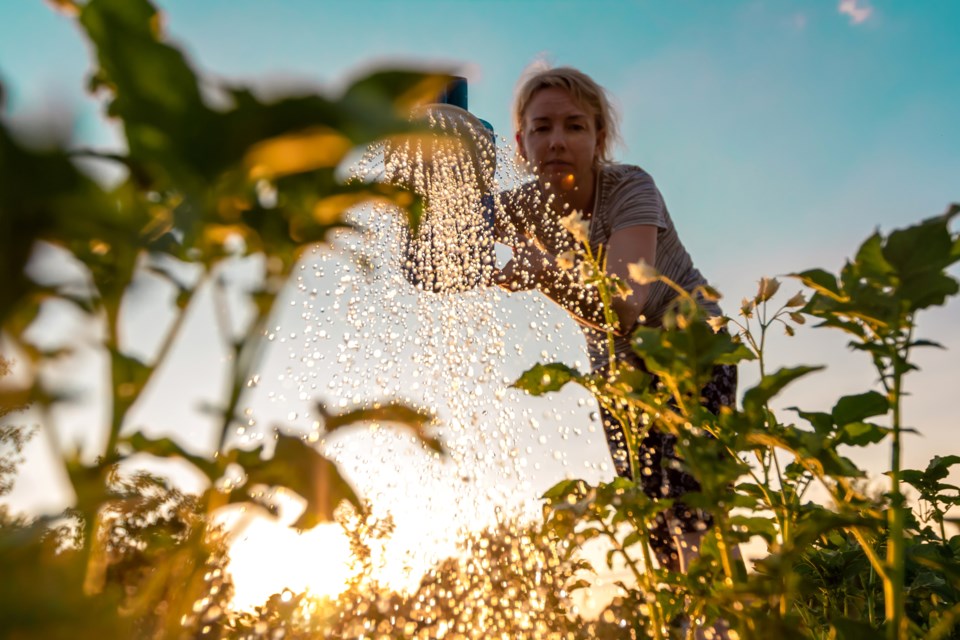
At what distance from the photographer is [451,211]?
368cm

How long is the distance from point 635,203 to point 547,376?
2224 mm

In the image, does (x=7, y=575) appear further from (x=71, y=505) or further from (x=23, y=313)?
(x=23, y=313)

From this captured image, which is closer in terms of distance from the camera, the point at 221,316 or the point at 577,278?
the point at 221,316

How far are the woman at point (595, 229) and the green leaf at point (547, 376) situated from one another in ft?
5.75

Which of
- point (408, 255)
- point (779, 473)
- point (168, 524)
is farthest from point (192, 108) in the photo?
point (408, 255)

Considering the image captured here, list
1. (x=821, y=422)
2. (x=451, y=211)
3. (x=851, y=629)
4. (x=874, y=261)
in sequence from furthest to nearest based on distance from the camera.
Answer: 1. (x=451, y=211)
2. (x=821, y=422)
3. (x=874, y=261)
4. (x=851, y=629)

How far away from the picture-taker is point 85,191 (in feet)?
1.35

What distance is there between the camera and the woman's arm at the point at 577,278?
297 cm

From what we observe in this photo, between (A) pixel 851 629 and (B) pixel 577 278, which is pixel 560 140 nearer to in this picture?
(B) pixel 577 278

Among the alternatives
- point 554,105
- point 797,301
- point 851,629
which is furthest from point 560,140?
point 851,629

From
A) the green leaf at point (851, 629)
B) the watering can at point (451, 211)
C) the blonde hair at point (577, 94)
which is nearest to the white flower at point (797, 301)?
Answer: the green leaf at point (851, 629)

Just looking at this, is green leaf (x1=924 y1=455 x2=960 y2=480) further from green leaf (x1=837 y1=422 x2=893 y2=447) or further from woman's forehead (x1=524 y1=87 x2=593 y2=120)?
woman's forehead (x1=524 y1=87 x2=593 y2=120)

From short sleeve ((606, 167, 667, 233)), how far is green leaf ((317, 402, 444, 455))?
Answer: 2.61 meters

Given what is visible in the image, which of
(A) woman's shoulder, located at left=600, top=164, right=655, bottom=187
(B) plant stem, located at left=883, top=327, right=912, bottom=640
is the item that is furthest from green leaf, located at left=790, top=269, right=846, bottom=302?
(A) woman's shoulder, located at left=600, top=164, right=655, bottom=187
